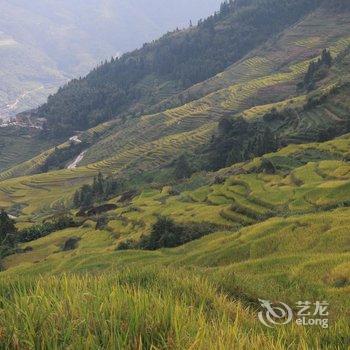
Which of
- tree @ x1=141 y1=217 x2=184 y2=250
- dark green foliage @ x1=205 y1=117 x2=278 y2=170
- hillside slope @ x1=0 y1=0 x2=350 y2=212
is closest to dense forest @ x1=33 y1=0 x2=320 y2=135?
hillside slope @ x1=0 y1=0 x2=350 y2=212

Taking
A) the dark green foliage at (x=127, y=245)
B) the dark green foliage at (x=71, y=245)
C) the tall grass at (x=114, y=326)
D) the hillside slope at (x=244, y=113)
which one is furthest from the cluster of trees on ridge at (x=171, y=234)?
the hillside slope at (x=244, y=113)

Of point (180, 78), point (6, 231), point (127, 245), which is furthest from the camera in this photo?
point (180, 78)

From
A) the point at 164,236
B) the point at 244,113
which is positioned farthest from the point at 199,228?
the point at 244,113

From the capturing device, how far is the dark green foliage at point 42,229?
4722 cm

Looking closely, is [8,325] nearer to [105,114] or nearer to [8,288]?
[8,288]

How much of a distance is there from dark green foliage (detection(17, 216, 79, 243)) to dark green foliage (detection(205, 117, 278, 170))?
24.1m

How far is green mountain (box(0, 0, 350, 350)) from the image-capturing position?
391cm

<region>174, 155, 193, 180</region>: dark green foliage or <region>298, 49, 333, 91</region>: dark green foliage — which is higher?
<region>298, 49, 333, 91</region>: dark green foliage

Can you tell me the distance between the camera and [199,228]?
24.9 metres

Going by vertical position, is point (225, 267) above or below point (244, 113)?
below

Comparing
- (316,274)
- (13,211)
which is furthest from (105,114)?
(316,274)

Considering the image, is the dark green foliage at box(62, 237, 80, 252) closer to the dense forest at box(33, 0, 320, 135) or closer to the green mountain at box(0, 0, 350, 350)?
the green mountain at box(0, 0, 350, 350)

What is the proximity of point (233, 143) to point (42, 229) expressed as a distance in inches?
1422

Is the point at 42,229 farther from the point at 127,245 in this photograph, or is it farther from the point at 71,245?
the point at 127,245
